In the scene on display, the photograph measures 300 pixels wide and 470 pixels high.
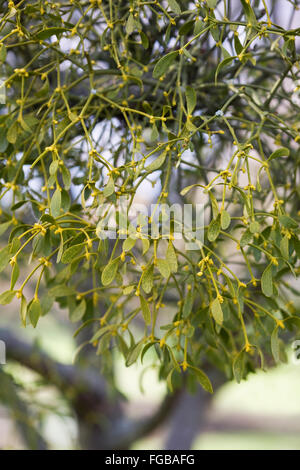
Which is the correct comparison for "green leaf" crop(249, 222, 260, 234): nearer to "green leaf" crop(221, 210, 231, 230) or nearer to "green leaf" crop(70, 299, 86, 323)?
"green leaf" crop(221, 210, 231, 230)

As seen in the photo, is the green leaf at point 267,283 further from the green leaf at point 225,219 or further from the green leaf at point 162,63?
the green leaf at point 162,63

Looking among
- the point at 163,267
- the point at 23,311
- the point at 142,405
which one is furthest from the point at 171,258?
the point at 142,405

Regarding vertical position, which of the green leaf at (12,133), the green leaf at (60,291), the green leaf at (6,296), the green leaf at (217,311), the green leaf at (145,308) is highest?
the green leaf at (12,133)

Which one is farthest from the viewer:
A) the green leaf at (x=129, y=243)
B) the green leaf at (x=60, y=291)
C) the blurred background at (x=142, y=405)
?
the blurred background at (x=142, y=405)

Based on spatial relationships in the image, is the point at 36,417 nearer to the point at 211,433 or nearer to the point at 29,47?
the point at 29,47

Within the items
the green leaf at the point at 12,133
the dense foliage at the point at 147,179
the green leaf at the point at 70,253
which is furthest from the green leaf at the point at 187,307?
the green leaf at the point at 12,133

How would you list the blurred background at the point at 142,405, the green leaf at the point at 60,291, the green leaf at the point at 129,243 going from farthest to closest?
the blurred background at the point at 142,405
the green leaf at the point at 60,291
the green leaf at the point at 129,243

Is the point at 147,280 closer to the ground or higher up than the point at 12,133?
closer to the ground

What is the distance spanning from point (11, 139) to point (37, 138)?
0.12 ft

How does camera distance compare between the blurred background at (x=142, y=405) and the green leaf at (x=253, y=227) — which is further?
the blurred background at (x=142, y=405)

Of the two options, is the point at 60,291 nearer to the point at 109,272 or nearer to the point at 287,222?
the point at 109,272

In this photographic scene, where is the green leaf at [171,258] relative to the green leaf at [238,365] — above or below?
above

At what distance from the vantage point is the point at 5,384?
33.7 inches
